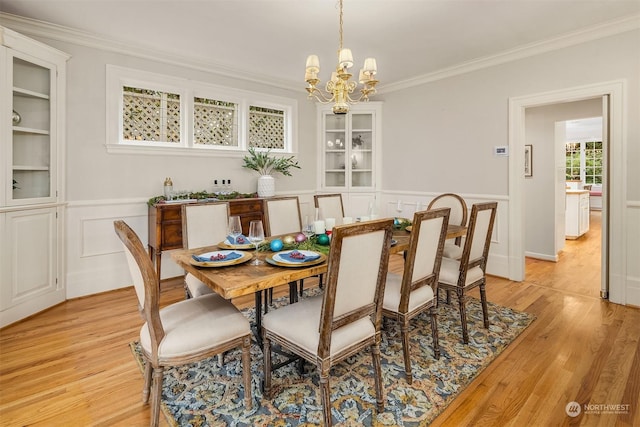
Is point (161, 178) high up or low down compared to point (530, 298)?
up

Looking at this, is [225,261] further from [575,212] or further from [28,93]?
A: [575,212]

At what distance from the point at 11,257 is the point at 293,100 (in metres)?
3.71

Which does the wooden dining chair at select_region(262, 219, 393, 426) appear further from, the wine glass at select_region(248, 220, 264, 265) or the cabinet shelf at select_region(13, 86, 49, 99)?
the cabinet shelf at select_region(13, 86, 49, 99)

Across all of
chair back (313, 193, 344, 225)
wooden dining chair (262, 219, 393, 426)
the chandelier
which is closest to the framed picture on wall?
chair back (313, 193, 344, 225)

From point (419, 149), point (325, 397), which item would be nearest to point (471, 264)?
point (325, 397)

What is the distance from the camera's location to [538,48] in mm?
3584

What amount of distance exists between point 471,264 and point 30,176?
3834mm

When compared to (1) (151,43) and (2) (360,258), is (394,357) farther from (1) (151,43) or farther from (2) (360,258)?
(1) (151,43)

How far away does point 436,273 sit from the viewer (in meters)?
2.24

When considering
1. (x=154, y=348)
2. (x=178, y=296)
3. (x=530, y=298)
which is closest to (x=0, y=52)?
(x=178, y=296)

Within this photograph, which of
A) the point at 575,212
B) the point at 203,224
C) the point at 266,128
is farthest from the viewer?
the point at 575,212

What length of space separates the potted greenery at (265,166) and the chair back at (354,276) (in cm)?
291

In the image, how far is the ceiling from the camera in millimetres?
2736

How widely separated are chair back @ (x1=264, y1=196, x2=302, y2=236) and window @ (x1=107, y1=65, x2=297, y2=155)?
155cm
